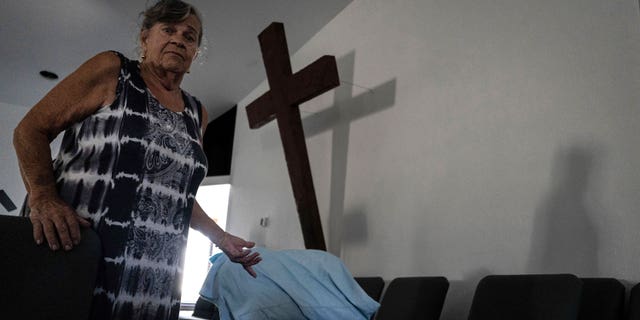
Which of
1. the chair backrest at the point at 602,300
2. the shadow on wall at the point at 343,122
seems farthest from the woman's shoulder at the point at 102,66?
the shadow on wall at the point at 343,122

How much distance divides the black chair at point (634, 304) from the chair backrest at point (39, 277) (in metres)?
1.47

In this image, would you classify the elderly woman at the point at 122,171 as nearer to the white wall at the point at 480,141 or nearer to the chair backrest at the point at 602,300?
the chair backrest at the point at 602,300

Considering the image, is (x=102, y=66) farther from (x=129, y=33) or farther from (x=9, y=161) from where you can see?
(x=9, y=161)

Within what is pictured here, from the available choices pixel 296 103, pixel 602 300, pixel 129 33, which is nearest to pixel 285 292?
pixel 602 300

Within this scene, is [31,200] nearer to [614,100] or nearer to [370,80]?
[614,100]

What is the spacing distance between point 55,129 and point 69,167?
8 centimetres

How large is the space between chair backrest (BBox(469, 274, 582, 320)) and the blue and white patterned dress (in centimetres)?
110

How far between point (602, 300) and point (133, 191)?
145 centimetres

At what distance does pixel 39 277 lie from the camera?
0.82 meters

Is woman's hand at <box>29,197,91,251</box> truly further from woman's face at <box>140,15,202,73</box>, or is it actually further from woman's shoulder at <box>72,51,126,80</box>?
woman's face at <box>140,15,202,73</box>

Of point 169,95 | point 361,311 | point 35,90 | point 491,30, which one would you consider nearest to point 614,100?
point 491,30

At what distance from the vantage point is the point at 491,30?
103 inches

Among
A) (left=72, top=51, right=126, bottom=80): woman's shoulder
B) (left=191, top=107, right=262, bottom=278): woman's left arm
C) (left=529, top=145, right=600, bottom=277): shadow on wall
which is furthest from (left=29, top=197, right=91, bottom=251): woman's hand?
(left=529, top=145, right=600, bottom=277): shadow on wall

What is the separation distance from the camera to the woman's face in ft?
4.44
